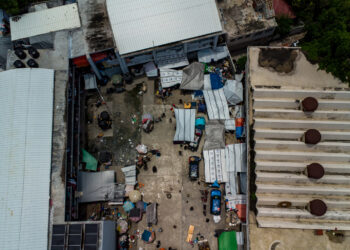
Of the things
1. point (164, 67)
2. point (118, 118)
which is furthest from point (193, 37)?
point (118, 118)

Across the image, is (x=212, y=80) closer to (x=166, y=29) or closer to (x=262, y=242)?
(x=166, y=29)

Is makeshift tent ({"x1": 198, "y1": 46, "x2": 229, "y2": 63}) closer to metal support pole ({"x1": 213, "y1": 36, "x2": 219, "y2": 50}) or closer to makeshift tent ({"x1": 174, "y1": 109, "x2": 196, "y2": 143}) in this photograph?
metal support pole ({"x1": 213, "y1": 36, "x2": 219, "y2": 50})

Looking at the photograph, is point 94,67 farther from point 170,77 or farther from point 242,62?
point 242,62

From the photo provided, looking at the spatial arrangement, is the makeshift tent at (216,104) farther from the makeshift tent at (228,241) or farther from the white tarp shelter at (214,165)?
the makeshift tent at (228,241)

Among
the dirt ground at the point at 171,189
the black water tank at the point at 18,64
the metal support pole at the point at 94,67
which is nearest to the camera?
the black water tank at the point at 18,64

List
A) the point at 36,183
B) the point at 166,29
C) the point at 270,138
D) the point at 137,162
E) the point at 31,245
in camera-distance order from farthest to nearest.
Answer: the point at 137,162
the point at 166,29
the point at 270,138
the point at 36,183
the point at 31,245

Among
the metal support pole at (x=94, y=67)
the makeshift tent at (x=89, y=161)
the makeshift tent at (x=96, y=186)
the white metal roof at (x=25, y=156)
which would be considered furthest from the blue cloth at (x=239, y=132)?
the white metal roof at (x=25, y=156)
